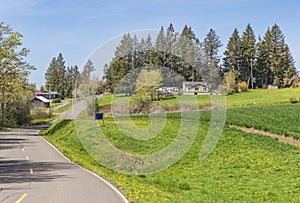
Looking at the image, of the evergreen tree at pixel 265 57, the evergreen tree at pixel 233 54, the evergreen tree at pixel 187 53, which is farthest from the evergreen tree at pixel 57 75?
the evergreen tree at pixel 187 53

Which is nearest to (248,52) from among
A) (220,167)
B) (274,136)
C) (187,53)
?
(187,53)

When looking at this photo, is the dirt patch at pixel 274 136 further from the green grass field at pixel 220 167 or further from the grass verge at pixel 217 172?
the grass verge at pixel 217 172

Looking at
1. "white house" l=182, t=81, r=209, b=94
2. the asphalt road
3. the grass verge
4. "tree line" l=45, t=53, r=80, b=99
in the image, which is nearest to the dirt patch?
the grass verge

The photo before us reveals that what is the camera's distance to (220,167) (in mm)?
26406

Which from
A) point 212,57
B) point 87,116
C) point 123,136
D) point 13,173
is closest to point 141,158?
point 123,136

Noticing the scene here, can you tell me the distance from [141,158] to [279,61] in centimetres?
8928

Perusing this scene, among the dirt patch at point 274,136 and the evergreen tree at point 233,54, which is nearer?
the dirt patch at point 274,136

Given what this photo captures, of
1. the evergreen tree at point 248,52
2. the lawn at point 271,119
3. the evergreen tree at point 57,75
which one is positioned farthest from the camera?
the evergreen tree at point 57,75

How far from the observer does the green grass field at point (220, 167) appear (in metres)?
16.3

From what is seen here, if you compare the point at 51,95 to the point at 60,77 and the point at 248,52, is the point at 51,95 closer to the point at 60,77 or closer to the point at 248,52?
the point at 60,77

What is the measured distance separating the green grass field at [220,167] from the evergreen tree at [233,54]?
63.0 m

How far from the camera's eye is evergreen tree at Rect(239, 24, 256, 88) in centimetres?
11025

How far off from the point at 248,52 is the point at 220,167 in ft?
290

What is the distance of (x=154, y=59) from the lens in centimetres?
3941
